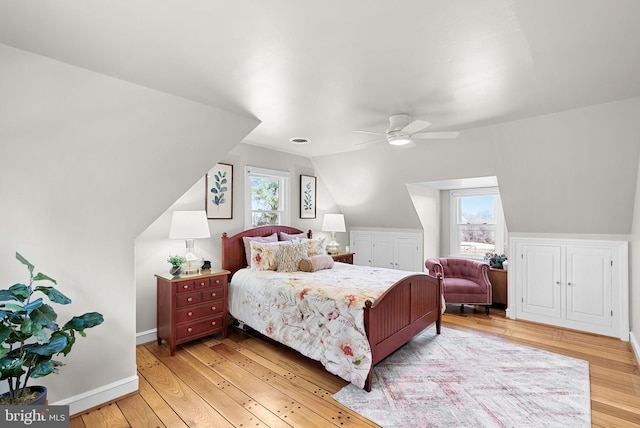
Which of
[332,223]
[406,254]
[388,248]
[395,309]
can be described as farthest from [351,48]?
[388,248]

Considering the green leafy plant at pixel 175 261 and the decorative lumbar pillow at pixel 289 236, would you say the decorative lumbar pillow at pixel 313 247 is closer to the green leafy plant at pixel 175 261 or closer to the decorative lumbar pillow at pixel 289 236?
the decorative lumbar pillow at pixel 289 236

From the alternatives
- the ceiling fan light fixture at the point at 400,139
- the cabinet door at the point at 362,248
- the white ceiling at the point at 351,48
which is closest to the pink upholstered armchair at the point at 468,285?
the cabinet door at the point at 362,248

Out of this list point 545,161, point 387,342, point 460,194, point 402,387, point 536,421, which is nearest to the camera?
point 536,421

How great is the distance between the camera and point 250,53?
1.97 meters

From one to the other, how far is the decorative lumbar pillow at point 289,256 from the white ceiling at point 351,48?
1.84 meters

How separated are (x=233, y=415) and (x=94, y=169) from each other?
2.09 m

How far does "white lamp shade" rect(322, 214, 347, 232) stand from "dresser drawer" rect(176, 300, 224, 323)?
2481 mm

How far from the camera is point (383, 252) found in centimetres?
610

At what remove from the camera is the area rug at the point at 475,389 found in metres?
2.25

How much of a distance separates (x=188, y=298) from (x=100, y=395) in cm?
110

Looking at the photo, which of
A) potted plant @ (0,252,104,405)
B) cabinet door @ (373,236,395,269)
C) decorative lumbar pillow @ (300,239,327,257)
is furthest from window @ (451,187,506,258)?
potted plant @ (0,252,104,405)

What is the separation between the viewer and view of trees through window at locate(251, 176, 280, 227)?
4777mm

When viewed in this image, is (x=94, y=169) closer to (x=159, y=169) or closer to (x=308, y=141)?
(x=159, y=169)

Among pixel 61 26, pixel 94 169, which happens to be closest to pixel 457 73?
pixel 61 26
